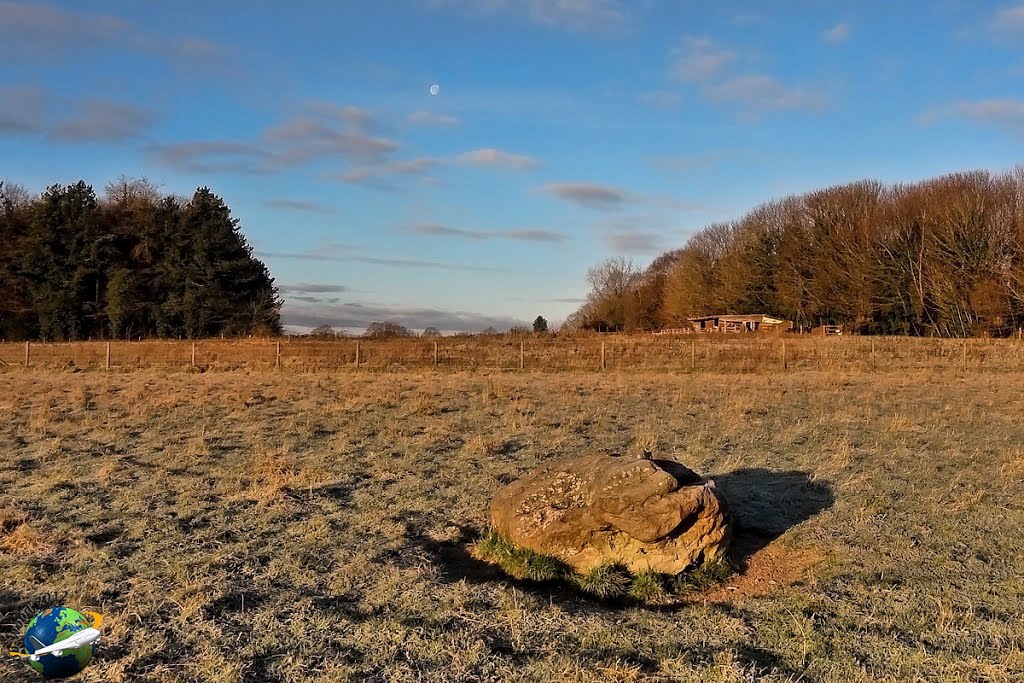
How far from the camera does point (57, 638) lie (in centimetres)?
490

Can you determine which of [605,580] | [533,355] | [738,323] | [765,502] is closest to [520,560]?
[605,580]

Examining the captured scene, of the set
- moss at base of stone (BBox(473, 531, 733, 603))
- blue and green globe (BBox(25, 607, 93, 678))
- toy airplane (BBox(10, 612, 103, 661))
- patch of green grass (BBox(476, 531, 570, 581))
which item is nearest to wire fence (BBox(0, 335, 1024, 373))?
patch of green grass (BBox(476, 531, 570, 581))

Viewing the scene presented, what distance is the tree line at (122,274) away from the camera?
52.0 metres

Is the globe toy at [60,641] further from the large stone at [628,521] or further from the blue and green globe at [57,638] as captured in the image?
the large stone at [628,521]

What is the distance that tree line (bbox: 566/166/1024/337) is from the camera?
4934 centimetres

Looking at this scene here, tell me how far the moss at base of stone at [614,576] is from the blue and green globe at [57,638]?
132 inches

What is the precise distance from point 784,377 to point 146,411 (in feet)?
63.3

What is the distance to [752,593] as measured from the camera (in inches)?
247

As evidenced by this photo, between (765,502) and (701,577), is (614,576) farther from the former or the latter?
(765,502)

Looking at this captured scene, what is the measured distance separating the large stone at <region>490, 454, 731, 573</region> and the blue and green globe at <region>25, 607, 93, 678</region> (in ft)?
11.8

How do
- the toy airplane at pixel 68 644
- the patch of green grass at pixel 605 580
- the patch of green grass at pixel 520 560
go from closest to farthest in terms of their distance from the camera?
the toy airplane at pixel 68 644, the patch of green grass at pixel 605 580, the patch of green grass at pixel 520 560

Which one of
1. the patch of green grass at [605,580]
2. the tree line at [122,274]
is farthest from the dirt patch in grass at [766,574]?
the tree line at [122,274]

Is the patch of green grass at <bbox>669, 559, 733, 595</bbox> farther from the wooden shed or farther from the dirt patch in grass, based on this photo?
the wooden shed

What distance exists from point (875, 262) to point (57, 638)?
6000 cm
